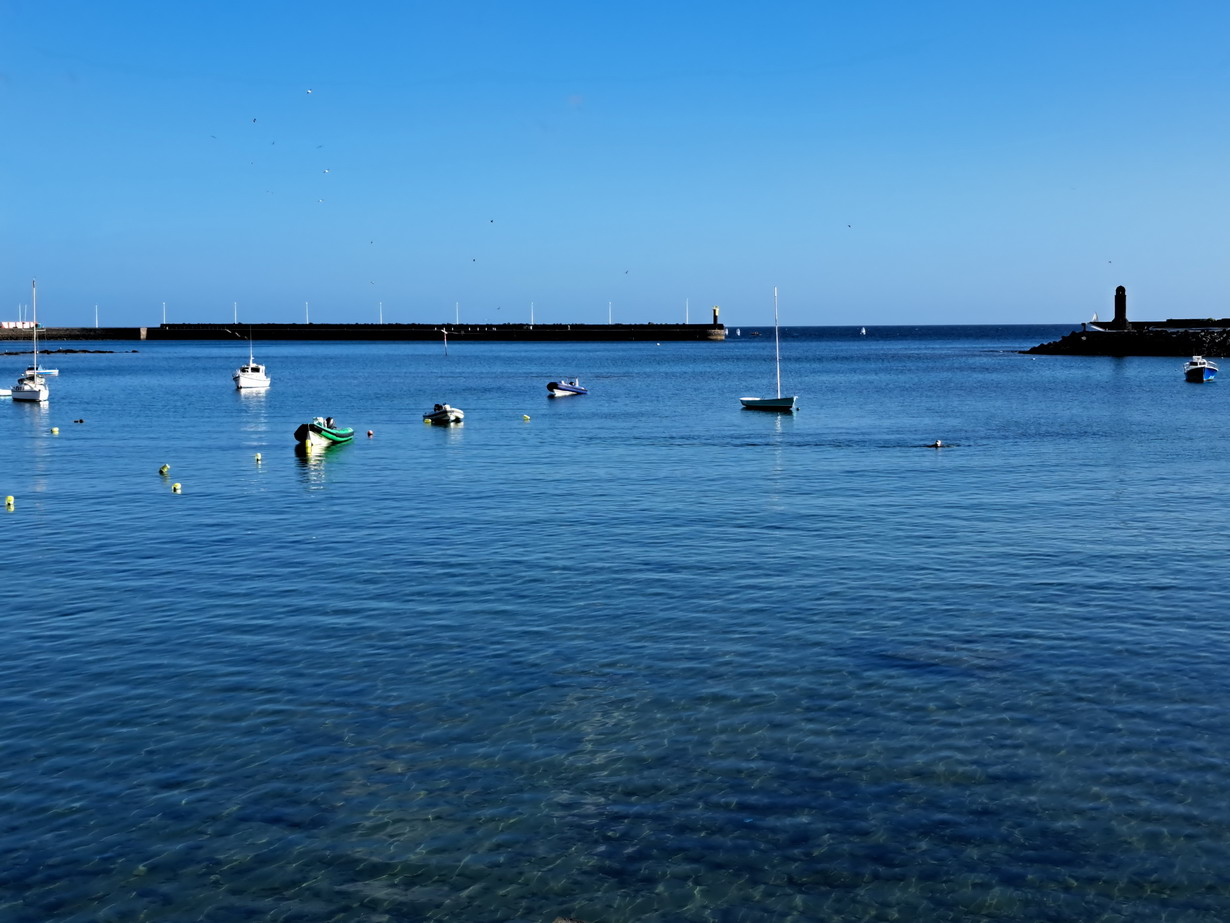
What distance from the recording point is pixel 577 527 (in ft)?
127

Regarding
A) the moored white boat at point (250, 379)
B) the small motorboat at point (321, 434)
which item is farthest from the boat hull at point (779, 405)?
the moored white boat at point (250, 379)

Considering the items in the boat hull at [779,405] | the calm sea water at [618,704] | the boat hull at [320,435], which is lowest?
the calm sea water at [618,704]

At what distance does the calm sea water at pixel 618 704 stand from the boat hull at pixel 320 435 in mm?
14579

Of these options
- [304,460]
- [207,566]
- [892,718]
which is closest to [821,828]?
[892,718]

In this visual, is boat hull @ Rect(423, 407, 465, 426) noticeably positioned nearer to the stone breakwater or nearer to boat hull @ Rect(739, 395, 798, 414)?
boat hull @ Rect(739, 395, 798, 414)

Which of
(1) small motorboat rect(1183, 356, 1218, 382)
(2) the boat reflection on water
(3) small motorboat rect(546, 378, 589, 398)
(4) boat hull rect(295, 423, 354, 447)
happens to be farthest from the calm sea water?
(1) small motorboat rect(1183, 356, 1218, 382)

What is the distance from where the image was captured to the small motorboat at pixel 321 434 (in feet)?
205

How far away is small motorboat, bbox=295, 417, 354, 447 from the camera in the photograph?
62500mm

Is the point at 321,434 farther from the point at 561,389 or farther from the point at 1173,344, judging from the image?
the point at 1173,344

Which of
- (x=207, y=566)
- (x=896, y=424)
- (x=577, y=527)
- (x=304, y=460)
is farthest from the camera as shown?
(x=896, y=424)

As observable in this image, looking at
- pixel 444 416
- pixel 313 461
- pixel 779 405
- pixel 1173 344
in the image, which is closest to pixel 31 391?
pixel 444 416

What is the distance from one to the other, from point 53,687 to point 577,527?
19.8 metres

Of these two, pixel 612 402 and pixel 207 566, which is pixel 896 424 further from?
pixel 207 566

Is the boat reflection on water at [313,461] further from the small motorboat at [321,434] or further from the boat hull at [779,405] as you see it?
the boat hull at [779,405]
